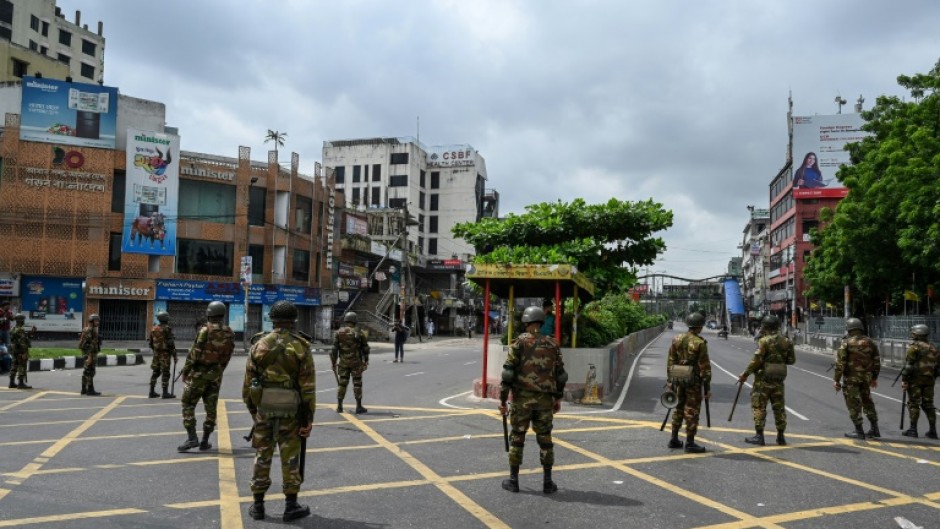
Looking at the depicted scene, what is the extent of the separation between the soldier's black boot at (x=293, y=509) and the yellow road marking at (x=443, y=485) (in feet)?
4.23

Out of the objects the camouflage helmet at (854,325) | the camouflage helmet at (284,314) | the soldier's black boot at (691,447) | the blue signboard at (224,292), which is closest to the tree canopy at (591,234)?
the camouflage helmet at (854,325)

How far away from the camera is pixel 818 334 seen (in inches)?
1791

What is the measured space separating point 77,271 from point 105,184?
4181 mm

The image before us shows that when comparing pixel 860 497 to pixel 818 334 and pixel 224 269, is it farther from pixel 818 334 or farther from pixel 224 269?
pixel 818 334

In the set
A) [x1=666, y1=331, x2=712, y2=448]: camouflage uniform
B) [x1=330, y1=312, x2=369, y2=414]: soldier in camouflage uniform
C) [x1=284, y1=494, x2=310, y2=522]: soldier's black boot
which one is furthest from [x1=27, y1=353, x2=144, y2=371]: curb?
[x1=666, y1=331, x2=712, y2=448]: camouflage uniform

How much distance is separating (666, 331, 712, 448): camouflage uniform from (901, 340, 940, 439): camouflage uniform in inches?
141

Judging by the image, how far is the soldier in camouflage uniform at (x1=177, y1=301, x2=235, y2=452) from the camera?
799 cm

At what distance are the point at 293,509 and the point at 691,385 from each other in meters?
5.09

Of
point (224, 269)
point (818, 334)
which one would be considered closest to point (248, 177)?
point (224, 269)

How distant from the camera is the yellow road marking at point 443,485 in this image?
5.45 metres

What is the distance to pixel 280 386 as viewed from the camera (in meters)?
5.57

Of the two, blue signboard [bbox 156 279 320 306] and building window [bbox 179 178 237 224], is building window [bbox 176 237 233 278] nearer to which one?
blue signboard [bbox 156 279 320 306]

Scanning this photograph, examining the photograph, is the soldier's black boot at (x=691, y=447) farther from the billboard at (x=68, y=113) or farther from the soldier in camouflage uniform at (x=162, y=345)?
the billboard at (x=68, y=113)

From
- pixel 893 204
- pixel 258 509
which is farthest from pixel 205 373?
pixel 893 204
